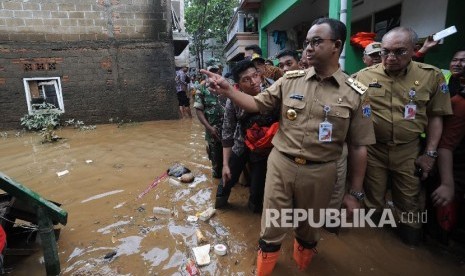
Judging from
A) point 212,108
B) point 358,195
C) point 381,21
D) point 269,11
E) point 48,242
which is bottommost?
point 48,242

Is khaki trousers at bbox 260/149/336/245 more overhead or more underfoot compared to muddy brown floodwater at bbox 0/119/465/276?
more overhead

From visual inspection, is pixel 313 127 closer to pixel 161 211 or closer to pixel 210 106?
pixel 161 211

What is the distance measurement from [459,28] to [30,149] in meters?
7.91

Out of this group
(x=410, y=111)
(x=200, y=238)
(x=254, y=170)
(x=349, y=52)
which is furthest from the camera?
(x=349, y=52)

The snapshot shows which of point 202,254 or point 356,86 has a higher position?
point 356,86

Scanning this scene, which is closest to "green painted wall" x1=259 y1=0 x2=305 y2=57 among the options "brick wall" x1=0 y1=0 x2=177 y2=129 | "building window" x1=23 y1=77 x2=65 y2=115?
"brick wall" x1=0 y1=0 x2=177 y2=129

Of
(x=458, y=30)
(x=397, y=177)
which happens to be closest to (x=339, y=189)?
(x=397, y=177)

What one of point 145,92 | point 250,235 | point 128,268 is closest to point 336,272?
point 250,235

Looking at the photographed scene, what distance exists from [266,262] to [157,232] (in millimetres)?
1295

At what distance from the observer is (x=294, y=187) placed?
2.06 meters

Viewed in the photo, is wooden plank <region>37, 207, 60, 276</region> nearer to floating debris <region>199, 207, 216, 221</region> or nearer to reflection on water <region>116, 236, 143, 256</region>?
reflection on water <region>116, 236, 143, 256</region>

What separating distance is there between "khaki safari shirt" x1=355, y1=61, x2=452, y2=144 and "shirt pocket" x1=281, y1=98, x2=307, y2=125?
963 mm

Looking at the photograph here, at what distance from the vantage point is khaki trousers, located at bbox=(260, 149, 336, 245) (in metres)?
2.03

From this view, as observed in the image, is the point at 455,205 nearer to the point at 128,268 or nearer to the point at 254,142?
the point at 254,142
